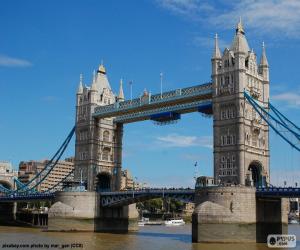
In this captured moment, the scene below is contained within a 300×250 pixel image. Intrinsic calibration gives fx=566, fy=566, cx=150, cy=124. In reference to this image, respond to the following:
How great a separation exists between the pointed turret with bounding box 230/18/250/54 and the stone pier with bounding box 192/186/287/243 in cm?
1935

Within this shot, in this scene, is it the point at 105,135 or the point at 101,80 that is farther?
the point at 101,80

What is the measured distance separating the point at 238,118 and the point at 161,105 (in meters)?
15.8

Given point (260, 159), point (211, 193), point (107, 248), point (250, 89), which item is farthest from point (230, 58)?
point (107, 248)

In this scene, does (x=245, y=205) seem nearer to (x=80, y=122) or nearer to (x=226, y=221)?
(x=226, y=221)

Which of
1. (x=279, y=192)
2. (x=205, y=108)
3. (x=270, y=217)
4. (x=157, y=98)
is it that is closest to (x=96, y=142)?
(x=157, y=98)

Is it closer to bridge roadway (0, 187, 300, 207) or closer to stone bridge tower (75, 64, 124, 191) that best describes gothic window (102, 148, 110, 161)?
stone bridge tower (75, 64, 124, 191)

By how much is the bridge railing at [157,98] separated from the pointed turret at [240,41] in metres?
6.32

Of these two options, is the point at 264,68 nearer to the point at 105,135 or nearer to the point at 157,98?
the point at 157,98

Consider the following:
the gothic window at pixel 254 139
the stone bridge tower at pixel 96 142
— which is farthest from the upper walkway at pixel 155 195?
the gothic window at pixel 254 139

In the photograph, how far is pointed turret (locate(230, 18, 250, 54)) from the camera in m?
74.1

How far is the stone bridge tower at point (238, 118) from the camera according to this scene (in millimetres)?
72000

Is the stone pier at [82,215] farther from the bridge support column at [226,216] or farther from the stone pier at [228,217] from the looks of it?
the bridge support column at [226,216]

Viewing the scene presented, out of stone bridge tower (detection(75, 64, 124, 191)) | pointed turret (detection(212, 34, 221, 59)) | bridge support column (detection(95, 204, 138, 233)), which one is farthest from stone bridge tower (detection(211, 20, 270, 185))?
stone bridge tower (detection(75, 64, 124, 191))

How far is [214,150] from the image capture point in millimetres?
74688
